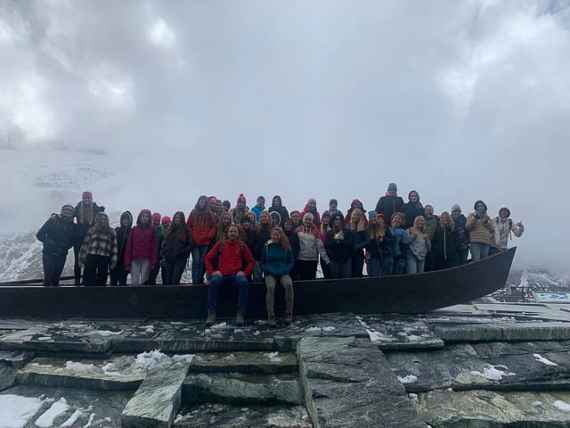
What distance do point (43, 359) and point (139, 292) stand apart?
172cm

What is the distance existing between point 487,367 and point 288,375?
2655mm

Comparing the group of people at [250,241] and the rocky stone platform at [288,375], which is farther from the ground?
the group of people at [250,241]

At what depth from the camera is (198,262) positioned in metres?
6.83

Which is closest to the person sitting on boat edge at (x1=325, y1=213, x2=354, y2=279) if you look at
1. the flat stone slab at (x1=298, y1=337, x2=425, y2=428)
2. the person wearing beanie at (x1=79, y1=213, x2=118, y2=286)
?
the flat stone slab at (x1=298, y1=337, x2=425, y2=428)

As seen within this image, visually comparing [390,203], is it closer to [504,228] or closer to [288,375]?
[504,228]

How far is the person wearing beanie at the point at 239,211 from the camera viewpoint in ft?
23.4

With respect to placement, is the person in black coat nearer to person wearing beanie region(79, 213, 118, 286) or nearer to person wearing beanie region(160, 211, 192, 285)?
person wearing beanie region(160, 211, 192, 285)

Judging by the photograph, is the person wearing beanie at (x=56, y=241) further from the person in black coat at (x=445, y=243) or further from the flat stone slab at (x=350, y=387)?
the person in black coat at (x=445, y=243)

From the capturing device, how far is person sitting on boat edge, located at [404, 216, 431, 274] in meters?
6.99

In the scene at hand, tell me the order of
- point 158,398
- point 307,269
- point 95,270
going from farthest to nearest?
point 95,270 < point 307,269 < point 158,398

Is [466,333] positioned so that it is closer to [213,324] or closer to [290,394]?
[290,394]

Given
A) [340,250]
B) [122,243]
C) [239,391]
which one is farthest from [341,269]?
[122,243]

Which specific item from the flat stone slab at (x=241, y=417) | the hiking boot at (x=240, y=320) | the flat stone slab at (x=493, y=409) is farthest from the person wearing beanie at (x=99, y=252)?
the flat stone slab at (x=493, y=409)

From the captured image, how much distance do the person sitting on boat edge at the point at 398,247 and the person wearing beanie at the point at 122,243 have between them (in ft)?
16.9
